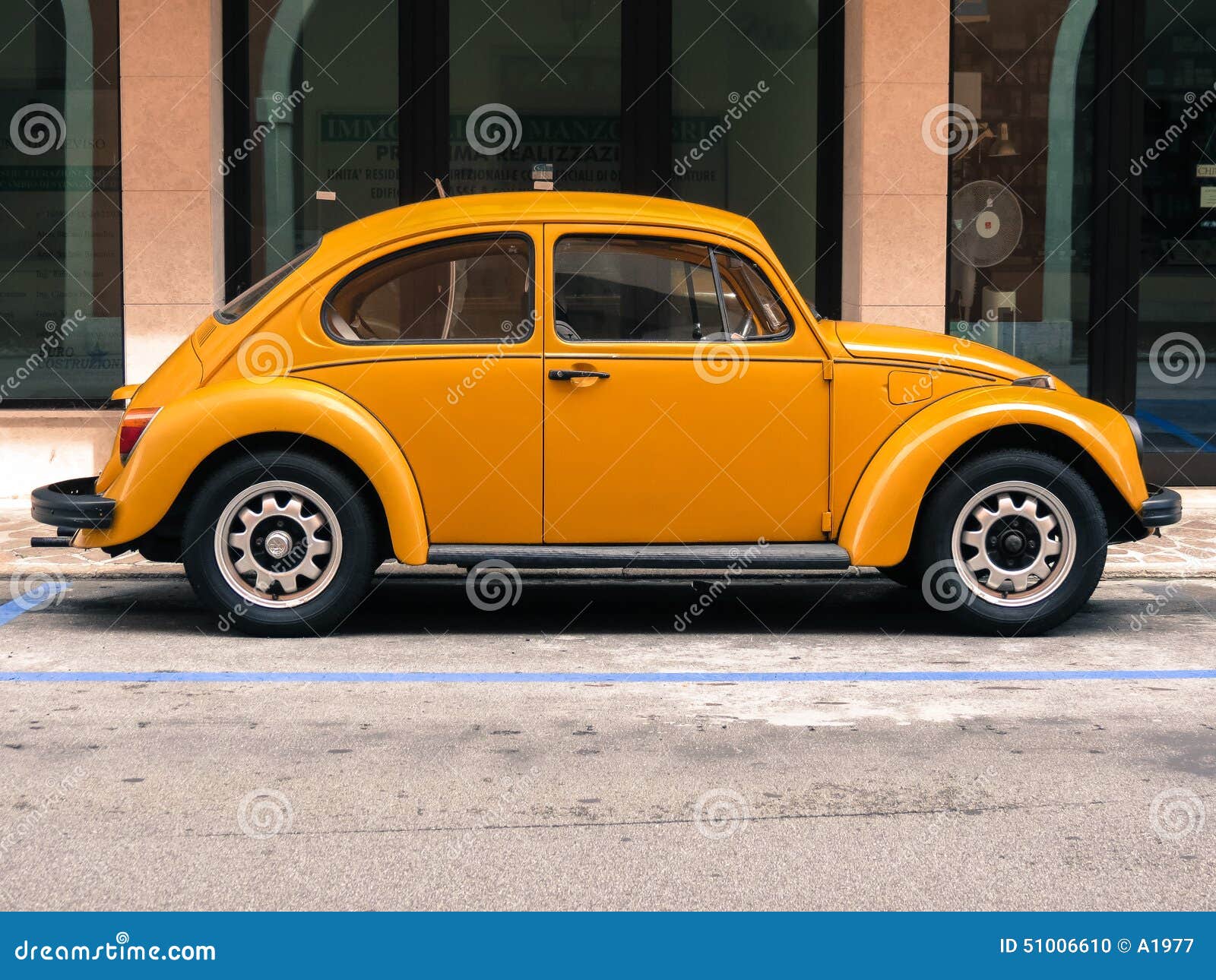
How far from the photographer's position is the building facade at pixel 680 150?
11.5 metres

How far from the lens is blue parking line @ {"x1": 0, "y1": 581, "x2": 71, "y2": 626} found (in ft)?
24.7

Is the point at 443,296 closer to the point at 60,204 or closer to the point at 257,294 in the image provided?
the point at 257,294

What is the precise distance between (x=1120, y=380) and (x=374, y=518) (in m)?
6.96

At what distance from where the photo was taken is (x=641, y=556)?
6852 millimetres

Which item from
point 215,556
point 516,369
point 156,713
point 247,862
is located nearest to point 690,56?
point 516,369

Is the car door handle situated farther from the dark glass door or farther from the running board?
the dark glass door

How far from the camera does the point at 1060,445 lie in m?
7.04

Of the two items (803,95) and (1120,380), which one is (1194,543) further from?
(803,95)

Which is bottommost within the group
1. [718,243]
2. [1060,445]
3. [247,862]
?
[247,862]

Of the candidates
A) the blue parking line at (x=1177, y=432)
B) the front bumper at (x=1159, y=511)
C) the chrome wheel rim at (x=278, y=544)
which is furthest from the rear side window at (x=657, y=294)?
the blue parking line at (x=1177, y=432)

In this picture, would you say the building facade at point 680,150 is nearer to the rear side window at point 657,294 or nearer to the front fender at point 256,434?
the rear side window at point 657,294

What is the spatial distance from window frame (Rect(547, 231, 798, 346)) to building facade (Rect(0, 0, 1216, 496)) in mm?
4787

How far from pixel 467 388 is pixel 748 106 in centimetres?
602

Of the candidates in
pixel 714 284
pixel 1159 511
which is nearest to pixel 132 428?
pixel 714 284
